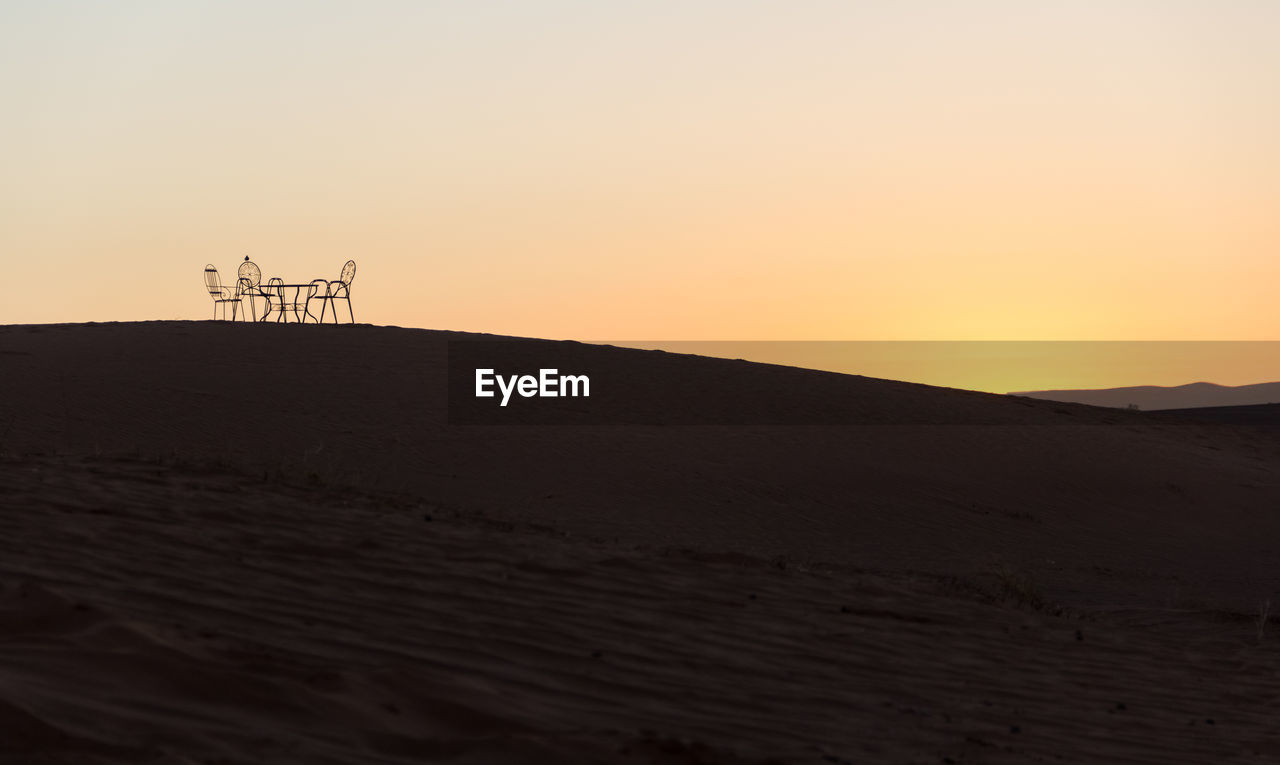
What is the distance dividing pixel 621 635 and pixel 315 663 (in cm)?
150

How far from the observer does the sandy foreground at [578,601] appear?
12.7 ft

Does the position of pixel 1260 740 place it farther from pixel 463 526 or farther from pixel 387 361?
pixel 387 361

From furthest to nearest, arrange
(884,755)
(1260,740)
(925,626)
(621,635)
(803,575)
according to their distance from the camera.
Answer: (803,575) < (925,626) < (621,635) < (1260,740) < (884,755)

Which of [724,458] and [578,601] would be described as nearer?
[578,601]

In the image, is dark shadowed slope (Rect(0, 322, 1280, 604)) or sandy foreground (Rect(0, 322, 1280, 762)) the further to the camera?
dark shadowed slope (Rect(0, 322, 1280, 604))

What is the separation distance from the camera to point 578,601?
5922mm

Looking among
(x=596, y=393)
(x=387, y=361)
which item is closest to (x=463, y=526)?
(x=596, y=393)

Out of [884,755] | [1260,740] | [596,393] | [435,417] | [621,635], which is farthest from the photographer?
[596,393]

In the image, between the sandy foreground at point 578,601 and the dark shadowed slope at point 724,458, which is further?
the dark shadowed slope at point 724,458

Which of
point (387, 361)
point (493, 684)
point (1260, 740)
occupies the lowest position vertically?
point (1260, 740)

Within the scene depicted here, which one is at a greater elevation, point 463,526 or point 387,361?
point 387,361

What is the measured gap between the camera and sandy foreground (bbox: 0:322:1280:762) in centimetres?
388

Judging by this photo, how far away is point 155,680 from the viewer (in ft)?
12.6

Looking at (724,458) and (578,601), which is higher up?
(724,458)
